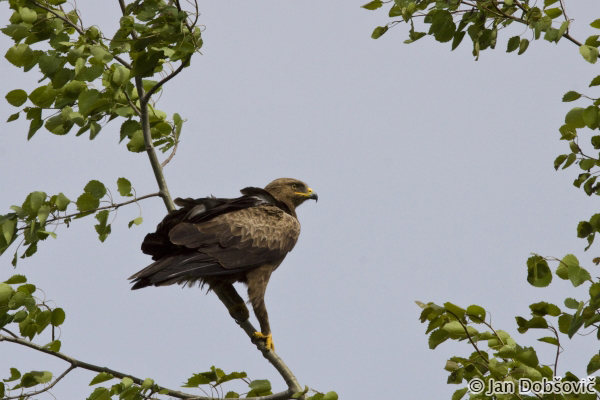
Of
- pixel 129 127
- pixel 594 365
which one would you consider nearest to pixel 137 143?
pixel 129 127

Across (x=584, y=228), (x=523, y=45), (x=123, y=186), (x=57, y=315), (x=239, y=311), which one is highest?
(x=523, y=45)

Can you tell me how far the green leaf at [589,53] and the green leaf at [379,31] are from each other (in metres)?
1.63

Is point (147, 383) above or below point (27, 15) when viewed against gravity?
below

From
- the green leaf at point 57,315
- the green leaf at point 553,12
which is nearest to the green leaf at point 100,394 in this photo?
the green leaf at point 57,315

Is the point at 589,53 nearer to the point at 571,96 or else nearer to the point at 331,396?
the point at 571,96

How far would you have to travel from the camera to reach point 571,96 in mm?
4070

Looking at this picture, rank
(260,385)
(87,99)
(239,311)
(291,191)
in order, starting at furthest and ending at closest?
(291,191) → (239,311) → (260,385) → (87,99)

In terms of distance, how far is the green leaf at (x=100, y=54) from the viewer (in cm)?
464

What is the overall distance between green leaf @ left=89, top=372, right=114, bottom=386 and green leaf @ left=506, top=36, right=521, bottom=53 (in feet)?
12.2

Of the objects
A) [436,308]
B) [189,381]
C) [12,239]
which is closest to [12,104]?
[12,239]

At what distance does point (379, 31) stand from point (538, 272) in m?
2.26

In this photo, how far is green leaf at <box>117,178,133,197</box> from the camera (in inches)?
221

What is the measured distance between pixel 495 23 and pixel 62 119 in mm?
3403

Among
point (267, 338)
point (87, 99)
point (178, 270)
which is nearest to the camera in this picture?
point (87, 99)
